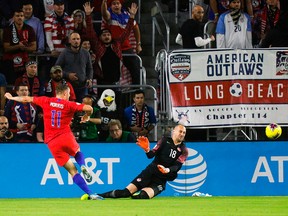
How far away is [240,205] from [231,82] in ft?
14.2

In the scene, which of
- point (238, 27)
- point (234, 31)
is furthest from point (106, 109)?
point (238, 27)

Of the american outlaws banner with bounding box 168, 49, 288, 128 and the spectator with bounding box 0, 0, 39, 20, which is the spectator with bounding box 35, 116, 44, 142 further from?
the spectator with bounding box 0, 0, 39, 20

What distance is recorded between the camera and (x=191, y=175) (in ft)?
65.7

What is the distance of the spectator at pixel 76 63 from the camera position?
67.8 feet

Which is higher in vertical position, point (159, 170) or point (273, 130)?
point (273, 130)

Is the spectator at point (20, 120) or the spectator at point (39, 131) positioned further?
the spectator at point (20, 120)

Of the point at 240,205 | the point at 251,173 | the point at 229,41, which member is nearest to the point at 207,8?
the point at 229,41

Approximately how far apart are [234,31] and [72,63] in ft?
11.3

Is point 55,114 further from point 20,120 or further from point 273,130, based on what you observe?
point 273,130

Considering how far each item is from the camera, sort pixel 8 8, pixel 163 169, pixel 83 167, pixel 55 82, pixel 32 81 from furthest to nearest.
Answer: pixel 8 8
pixel 32 81
pixel 55 82
pixel 163 169
pixel 83 167

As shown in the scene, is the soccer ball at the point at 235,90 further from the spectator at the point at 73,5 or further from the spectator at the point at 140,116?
the spectator at the point at 73,5

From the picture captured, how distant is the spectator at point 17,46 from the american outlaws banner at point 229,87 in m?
3.59

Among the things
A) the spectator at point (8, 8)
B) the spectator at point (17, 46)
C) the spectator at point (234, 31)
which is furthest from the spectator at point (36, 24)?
the spectator at point (234, 31)

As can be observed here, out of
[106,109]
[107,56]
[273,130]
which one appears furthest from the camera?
[107,56]
